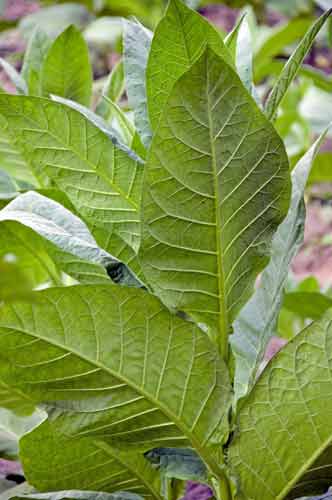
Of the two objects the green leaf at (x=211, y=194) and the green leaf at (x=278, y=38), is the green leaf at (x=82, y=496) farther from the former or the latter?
the green leaf at (x=278, y=38)

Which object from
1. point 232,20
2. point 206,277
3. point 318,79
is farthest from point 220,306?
point 232,20

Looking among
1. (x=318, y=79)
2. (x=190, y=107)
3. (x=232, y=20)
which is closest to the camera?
(x=190, y=107)

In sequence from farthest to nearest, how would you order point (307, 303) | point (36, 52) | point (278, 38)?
point (278, 38) < point (307, 303) < point (36, 52)

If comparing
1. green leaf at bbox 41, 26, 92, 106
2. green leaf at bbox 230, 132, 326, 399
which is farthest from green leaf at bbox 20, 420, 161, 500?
green leaf at bbox 41, 26, 92, 106

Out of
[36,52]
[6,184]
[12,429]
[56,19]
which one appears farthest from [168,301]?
[56,19]

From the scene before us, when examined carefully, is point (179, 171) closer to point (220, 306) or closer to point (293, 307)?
point (220, 306)

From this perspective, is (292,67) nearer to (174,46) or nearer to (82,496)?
(174,46)
